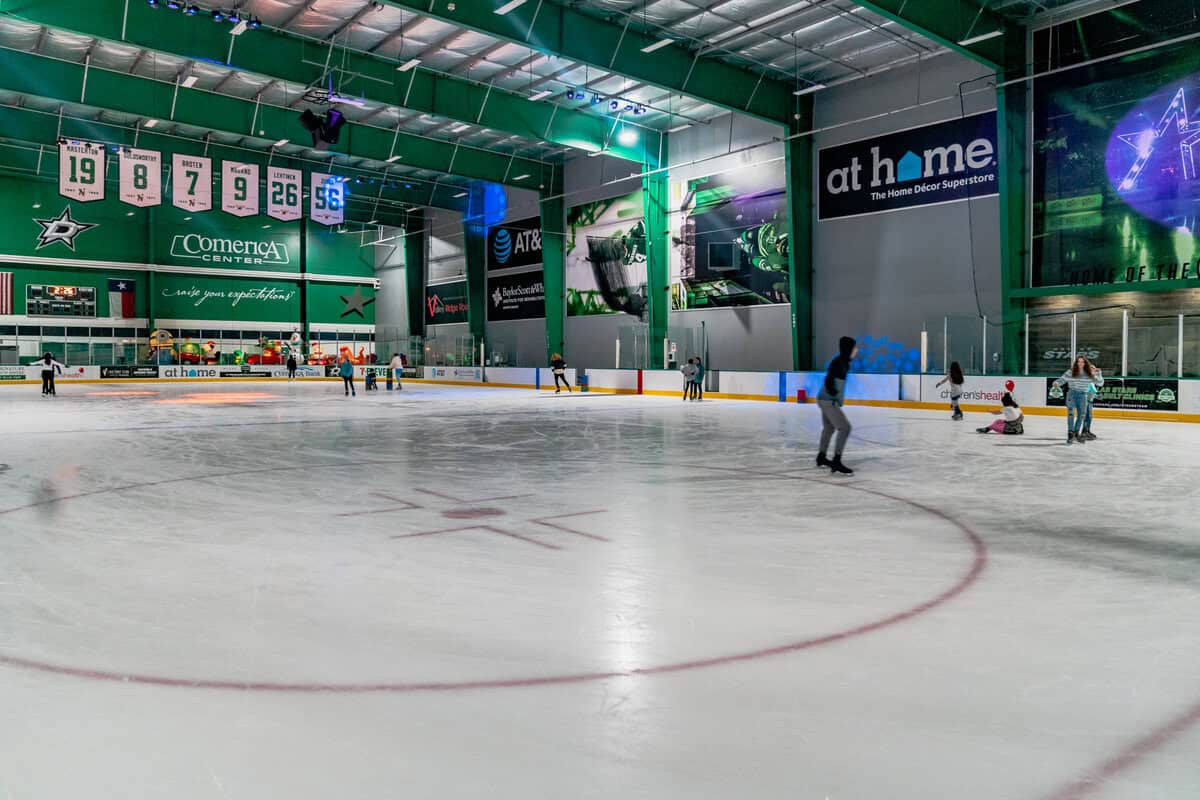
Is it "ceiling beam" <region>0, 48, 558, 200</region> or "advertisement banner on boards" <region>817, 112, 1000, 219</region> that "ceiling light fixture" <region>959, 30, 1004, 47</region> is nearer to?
"advertisement banner on boards" <region>817, 112, 1000, 219</region>

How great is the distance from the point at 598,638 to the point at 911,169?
2465cm

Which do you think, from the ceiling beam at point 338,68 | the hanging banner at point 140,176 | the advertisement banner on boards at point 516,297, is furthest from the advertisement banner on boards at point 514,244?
the hanging banner at point 140,176

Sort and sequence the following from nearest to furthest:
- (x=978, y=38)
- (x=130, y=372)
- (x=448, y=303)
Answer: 1. (x=978, y=38)
2. (x=130, y=372)
3. (x=448, y=303)

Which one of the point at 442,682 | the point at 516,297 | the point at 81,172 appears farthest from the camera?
the point at 516,297

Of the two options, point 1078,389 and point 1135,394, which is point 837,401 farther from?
point 1135,394

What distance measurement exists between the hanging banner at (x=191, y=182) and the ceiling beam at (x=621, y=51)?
8791 mm

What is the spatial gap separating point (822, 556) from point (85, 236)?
165 feet

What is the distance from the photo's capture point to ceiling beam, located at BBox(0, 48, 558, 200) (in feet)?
82.2

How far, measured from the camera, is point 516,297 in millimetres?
42469

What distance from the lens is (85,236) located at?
45.8 metres

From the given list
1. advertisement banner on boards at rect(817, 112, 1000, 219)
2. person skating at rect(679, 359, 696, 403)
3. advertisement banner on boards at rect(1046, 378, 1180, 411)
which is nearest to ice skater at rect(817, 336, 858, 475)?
advertisement banner on boards at rect(1046, 378, 1180, 411)

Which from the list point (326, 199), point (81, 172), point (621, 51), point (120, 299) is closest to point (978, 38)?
point (621, 51)

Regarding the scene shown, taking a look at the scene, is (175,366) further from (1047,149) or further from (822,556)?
(822,556)

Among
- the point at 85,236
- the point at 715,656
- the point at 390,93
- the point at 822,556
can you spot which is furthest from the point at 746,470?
the point at 85,236
